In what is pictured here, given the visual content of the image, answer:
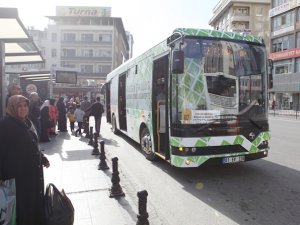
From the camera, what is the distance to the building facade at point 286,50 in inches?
1711

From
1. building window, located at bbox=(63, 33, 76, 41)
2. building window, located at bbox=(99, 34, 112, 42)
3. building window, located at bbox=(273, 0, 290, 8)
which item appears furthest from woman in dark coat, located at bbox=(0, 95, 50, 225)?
building window, located at bbox=(63, 33, 76, 41)

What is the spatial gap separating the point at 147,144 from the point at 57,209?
17.8ft

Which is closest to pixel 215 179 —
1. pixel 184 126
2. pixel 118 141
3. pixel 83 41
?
pixel 184 126

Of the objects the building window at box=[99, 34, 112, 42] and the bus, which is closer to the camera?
the bus

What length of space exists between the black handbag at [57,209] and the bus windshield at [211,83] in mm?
3418

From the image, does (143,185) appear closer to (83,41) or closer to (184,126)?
(184,126)

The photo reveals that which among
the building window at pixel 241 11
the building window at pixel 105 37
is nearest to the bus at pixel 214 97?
the building window at pixel 241 11

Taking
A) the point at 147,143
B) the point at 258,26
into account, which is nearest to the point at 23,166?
the point at 147,143

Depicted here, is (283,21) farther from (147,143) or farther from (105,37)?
(147,143)

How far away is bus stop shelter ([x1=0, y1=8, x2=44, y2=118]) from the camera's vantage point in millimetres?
7078

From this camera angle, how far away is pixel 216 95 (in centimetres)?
688

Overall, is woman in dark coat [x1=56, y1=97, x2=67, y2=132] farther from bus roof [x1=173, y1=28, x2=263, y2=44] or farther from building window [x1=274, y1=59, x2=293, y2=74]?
building window [x1=274, y1=59, x2=293, y2=74]

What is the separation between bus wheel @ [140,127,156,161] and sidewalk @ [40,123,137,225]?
4.64 ft

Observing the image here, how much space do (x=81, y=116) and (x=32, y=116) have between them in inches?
232
